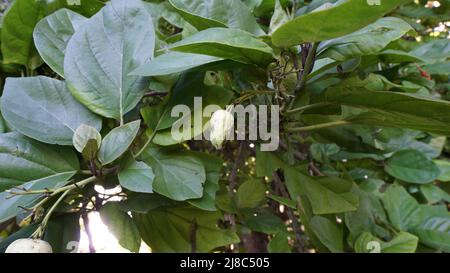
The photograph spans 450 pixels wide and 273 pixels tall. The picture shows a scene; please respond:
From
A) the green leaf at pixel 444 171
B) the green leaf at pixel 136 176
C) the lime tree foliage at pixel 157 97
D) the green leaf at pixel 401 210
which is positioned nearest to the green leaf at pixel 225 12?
the lime tree foliage at pixel 157 97

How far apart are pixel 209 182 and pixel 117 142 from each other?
13cm

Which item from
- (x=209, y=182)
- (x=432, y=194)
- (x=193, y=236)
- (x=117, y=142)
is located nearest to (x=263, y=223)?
(x=193, y=236)

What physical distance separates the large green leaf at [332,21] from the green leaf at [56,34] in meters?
0.29

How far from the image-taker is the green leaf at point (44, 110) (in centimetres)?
50

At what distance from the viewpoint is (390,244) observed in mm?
731

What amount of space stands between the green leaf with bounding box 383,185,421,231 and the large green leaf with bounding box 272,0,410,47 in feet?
2.02

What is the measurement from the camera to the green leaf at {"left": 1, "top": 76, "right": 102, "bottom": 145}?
50cm

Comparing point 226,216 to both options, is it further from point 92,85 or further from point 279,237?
point 92,85

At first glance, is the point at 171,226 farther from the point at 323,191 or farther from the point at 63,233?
the point at 323,191

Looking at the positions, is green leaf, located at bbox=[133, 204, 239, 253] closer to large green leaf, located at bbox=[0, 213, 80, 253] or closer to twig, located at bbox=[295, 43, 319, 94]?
large green leaf, located at bbox=[0, 213, 80, 253]

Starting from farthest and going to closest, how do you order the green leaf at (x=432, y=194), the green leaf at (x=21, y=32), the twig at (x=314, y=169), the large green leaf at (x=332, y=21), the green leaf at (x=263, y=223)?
the green leaf at (x=432, y=194) < the twig at (x=314, y=169) < the green leaf at (x=263, y=223) < the green leaf at (x=21, y=32) < the large green leaf at (x=332, y=21)

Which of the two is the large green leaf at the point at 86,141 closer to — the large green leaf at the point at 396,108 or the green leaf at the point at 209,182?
the green leaf at the point at 209,182

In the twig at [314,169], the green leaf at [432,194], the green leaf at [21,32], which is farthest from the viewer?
the green leaf at [432,194]

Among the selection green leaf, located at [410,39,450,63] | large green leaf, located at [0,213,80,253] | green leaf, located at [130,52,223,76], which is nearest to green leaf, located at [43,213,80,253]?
large green leaf, located at [0,213,80,253]
